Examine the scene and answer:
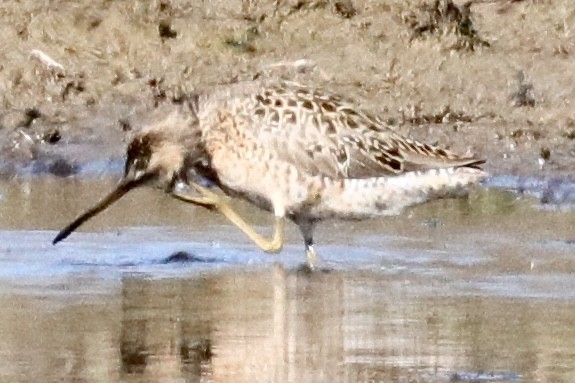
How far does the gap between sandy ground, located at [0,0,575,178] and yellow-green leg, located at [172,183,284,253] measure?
252cm

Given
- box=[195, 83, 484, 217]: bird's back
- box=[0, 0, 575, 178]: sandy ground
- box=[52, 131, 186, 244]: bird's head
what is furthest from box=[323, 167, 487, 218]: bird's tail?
box=[0, 0, 575, 178]: sandy ground

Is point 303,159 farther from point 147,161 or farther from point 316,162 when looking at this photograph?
point 147,161

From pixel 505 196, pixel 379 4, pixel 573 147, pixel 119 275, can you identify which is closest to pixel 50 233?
pixel 119 275

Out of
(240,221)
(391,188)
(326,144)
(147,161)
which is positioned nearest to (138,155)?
(147,161)

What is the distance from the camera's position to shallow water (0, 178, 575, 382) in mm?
6270

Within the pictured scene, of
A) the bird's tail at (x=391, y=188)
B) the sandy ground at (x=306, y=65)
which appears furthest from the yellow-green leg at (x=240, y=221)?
the sandy ground at (x=306, y=65)

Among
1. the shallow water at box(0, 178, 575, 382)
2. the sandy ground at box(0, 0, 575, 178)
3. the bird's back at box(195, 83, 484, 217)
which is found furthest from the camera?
the sandy ground at box(0, 0, 575, 178)

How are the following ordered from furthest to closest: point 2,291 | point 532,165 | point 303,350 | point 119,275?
point 532,165 < point 119,275 < point 2,291 < point 303,350

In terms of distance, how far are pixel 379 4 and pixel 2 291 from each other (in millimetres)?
7333

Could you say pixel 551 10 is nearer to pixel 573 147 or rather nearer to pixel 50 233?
pixel 573 147

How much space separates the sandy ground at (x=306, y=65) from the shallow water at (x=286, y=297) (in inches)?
54.1

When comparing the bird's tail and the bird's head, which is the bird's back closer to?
the bird's tail

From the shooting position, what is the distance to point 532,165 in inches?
450

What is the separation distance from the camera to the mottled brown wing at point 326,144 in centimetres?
882
